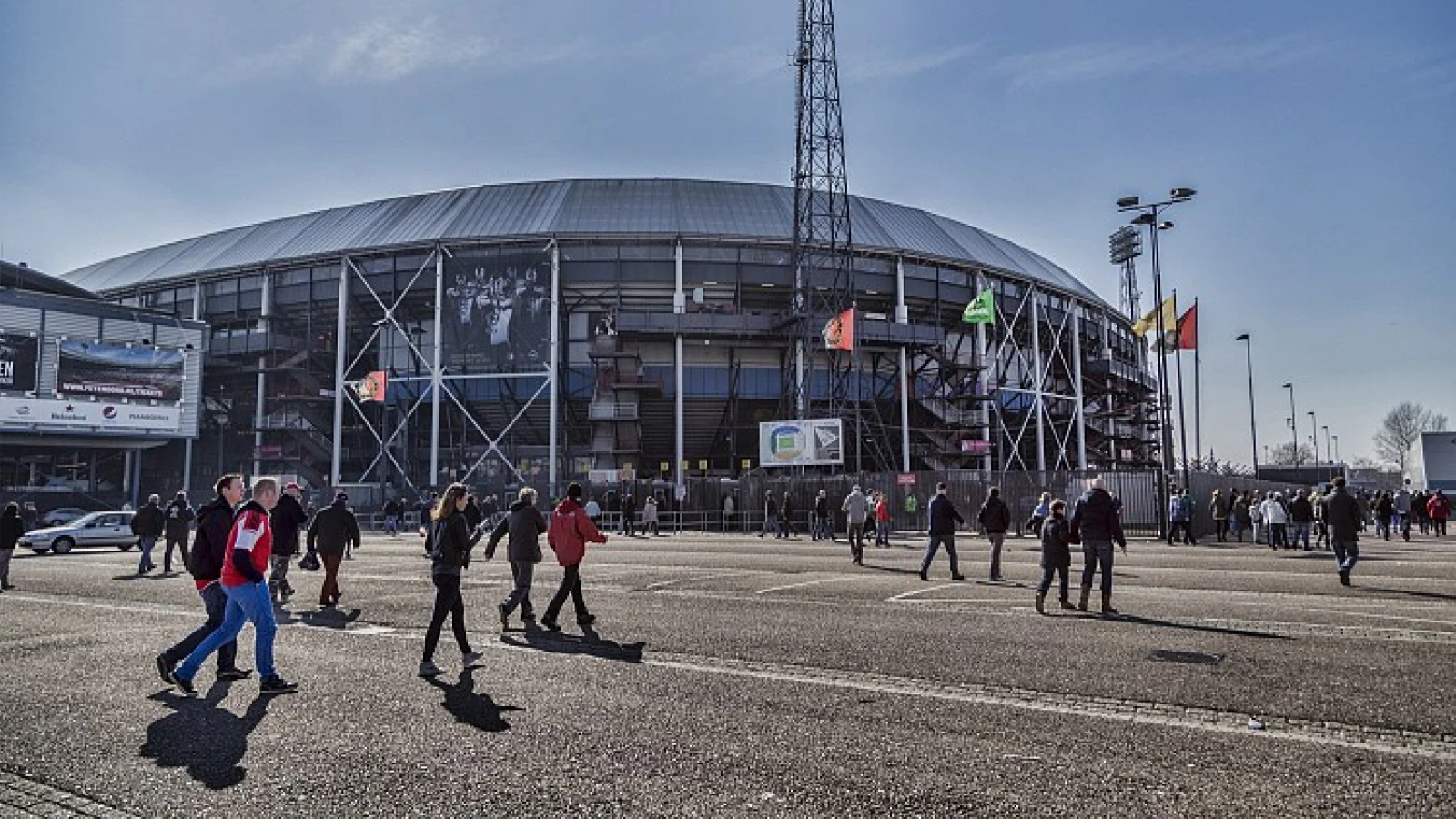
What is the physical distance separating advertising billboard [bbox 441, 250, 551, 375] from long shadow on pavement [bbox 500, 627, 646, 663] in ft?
136

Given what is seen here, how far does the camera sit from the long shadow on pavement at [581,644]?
859 centimetres

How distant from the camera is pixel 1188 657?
8094 mm

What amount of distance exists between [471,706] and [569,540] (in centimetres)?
361

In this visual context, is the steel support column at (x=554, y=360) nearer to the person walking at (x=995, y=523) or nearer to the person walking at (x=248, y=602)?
the person walking at (x=995, y=523)

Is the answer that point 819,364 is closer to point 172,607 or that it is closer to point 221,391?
point 221,391

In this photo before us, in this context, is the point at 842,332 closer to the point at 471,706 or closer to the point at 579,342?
the point at 579,342

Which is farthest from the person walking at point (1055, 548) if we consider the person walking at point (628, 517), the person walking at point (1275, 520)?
the person walking at point (628, 517)

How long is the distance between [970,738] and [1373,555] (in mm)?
21810

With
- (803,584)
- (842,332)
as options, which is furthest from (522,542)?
(842,332)

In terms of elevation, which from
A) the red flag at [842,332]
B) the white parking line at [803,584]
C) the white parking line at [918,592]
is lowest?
the white parking line at [803,584]

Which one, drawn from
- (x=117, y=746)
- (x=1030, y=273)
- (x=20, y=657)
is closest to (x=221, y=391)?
(x=1030, y=273)

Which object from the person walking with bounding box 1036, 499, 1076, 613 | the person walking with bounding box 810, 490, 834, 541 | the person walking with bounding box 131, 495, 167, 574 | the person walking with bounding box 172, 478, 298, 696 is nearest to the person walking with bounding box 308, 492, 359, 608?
the person walking with bounding box 172, 478, 298, 696

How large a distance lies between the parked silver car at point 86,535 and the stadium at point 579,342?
1990 cm

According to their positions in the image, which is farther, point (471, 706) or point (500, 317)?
point (500, 317)
